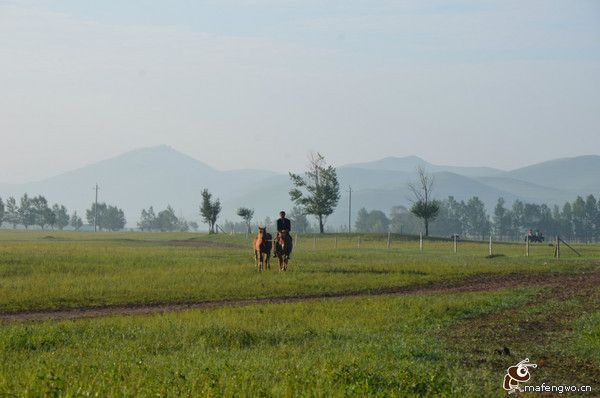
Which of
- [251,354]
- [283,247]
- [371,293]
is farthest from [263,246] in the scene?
[251,354]

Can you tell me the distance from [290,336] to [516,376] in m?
5.76

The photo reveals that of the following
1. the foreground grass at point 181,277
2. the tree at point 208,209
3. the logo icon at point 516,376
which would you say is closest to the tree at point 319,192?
the tree at point 208,209

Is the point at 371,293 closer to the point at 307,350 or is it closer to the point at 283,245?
the point at 283,245

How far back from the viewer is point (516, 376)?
539 inches

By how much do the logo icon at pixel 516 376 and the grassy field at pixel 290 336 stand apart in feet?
0.63

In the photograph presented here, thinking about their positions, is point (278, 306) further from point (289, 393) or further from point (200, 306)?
point (289, 393)

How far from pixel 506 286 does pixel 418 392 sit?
71.7ft

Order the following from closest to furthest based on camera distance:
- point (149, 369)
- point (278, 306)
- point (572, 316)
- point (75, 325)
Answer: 1. point (149, 369)
2. point (75, 325)
3. point (572, 316)
4. point (278, 306)

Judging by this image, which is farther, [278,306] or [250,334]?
[278,306]

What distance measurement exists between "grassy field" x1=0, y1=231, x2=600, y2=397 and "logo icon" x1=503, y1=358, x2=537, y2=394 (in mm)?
193

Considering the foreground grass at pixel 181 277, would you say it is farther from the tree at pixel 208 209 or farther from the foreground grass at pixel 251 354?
the tree at pixel 208 209

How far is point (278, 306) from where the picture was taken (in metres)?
25.2

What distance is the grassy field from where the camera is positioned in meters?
12.3

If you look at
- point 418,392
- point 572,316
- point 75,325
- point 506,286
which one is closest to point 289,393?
point 418,392
